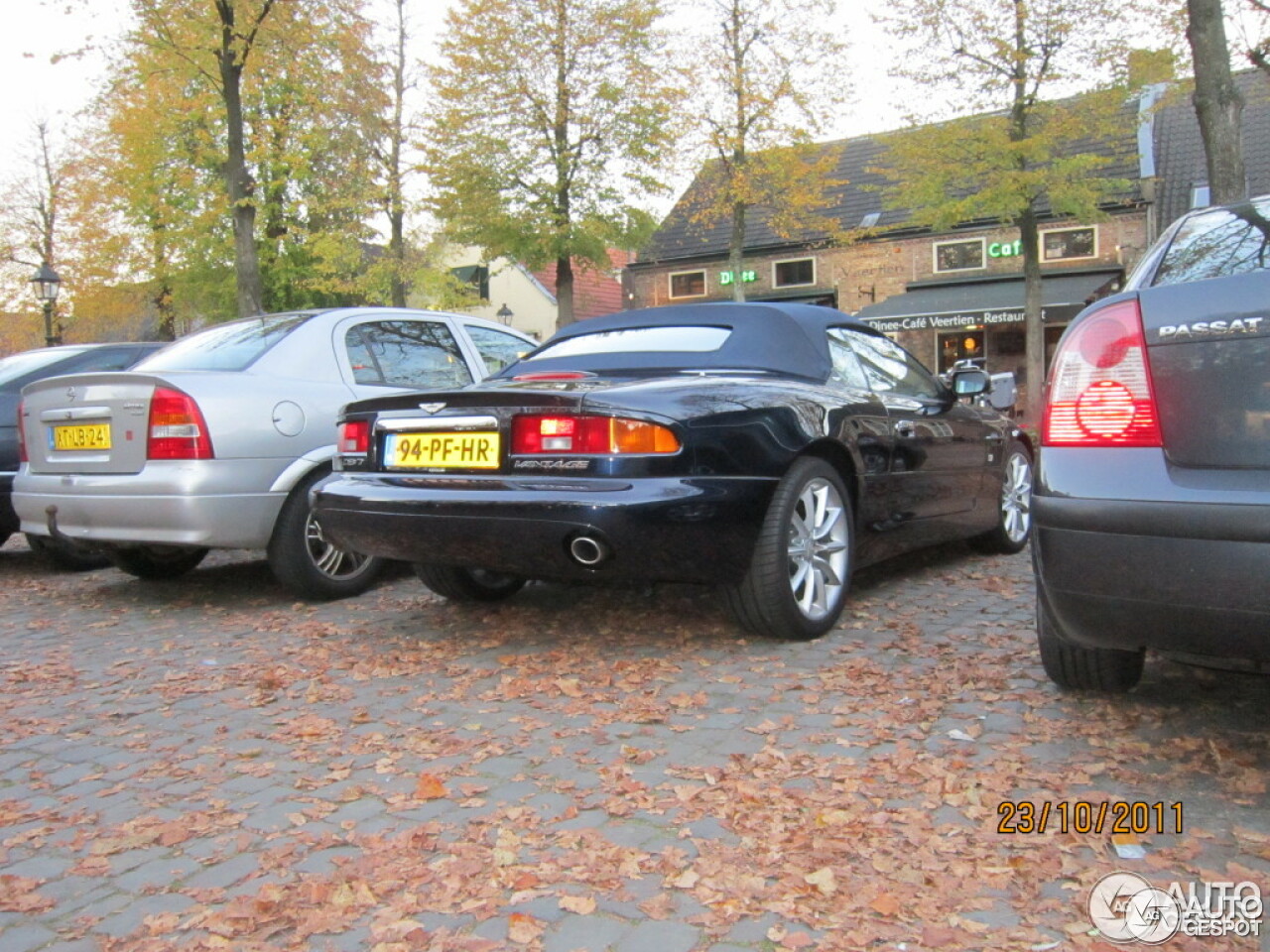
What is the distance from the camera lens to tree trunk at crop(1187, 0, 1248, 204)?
962 cm

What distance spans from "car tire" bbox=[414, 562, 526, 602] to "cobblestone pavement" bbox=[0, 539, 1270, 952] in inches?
11.3

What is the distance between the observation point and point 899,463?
490 cm

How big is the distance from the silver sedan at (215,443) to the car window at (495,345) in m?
0.75

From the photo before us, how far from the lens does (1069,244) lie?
26750 millimetres

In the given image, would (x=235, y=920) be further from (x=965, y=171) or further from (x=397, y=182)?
(x=397, y=182)

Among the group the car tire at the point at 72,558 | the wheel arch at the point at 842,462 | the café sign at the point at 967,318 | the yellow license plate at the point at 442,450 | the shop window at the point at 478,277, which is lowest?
the car tire at the point at 72,558

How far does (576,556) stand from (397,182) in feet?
73.2

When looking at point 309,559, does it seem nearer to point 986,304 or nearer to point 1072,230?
point 986,304

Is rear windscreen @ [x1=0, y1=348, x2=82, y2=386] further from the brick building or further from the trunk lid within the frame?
the brick building

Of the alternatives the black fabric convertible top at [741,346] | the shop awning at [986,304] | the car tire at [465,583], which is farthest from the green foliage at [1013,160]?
the car tire at [465,583]

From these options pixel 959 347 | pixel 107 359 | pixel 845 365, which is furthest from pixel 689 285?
pixel 845 365

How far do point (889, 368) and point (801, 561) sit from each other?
1.58m

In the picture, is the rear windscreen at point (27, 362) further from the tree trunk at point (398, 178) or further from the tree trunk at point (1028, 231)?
the tree trunk at point (398, 178)

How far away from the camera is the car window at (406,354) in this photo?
19.1 ft
